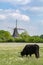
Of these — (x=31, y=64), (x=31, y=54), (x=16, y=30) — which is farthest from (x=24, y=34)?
(x=31, y=64)

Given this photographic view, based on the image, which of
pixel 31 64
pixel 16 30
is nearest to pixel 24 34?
pixel 16 30

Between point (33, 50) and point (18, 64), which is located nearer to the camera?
point (18, 64)

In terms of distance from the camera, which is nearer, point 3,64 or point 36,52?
point 3,64

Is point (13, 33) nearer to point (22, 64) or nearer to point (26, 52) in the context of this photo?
point (26, 52)

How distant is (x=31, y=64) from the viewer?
18531 mm

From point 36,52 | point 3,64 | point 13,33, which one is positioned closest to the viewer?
point 3,64

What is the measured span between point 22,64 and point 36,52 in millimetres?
9820

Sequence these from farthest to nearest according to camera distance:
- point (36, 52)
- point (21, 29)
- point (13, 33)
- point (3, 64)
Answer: point (21, 29) < point (13, 33) < point (36, 52) < point (3, 64)

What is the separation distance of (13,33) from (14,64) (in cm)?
11875

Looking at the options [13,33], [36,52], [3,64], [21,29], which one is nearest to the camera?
[3,64]

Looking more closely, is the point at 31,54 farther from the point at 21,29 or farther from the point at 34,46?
the point at 21,29

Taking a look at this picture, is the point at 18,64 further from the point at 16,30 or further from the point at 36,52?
the point at 16,30

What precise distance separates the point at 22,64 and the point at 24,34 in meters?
126

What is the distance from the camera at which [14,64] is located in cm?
1794
